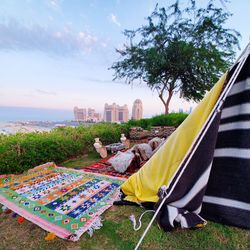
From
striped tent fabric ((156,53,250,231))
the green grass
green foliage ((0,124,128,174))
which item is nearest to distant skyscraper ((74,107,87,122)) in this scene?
green foliage ((0,124,128,174))

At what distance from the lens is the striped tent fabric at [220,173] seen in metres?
1.92

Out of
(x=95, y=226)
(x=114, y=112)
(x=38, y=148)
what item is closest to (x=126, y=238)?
(x=95, y=226)

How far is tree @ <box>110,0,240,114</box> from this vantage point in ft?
33.2

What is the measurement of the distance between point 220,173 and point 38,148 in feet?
13.6

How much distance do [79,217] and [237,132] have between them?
2375mm

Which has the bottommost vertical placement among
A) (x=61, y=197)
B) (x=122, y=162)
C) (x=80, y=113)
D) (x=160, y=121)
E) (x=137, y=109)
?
(x=61, y=197)

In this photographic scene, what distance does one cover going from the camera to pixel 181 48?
987cm

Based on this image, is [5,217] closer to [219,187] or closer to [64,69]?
[219,187]

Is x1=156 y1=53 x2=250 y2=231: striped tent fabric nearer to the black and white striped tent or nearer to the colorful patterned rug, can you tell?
the black and white striped tent

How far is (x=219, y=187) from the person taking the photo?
215cm

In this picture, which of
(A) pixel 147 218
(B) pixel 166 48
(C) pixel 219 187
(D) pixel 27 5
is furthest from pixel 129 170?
(B) pixel 166 48

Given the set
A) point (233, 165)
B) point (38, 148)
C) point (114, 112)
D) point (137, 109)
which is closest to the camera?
point (233, 165)

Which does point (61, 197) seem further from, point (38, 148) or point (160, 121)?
point (160, 121)

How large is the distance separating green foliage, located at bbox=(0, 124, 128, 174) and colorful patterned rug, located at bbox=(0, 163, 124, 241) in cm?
27
